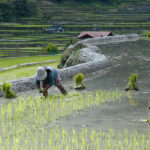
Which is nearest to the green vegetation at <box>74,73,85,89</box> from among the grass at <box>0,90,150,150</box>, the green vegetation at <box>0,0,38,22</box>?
the grass at <box>0,90,150,150</box>

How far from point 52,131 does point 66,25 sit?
4529 cm

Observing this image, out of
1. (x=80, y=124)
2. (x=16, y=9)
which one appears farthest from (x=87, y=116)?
(x=16, y=9)

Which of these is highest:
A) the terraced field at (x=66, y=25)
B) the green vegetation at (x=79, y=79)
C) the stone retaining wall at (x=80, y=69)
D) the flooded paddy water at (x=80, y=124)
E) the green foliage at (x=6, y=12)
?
the flooded paddy water at (x=80, y=124)

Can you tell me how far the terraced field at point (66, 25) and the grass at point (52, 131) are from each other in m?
29.7

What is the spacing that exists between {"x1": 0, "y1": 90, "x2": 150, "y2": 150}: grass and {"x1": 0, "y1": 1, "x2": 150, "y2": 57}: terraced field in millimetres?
29711

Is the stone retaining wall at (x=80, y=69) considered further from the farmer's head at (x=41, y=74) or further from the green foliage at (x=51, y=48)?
the green foliage at (x=51, y=48)

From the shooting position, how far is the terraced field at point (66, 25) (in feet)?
144

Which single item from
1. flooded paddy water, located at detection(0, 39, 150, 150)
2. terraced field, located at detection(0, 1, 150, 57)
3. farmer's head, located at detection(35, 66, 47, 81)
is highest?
farmer's head, located at detection(35, 66, 47, 81)

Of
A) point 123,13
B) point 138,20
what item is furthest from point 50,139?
point 123,13

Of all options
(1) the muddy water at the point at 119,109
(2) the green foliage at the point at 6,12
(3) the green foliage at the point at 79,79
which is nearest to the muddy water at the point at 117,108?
(1) the muddy water at the point at 119,109

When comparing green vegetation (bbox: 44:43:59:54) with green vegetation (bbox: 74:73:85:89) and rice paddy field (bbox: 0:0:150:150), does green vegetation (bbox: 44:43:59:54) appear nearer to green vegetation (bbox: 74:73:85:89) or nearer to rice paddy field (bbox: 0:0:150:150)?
rice paddy field (bbox: 0:0:150:150)

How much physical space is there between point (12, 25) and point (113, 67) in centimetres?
3434

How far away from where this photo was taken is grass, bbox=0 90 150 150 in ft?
24.1

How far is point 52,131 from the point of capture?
27.2 ft
